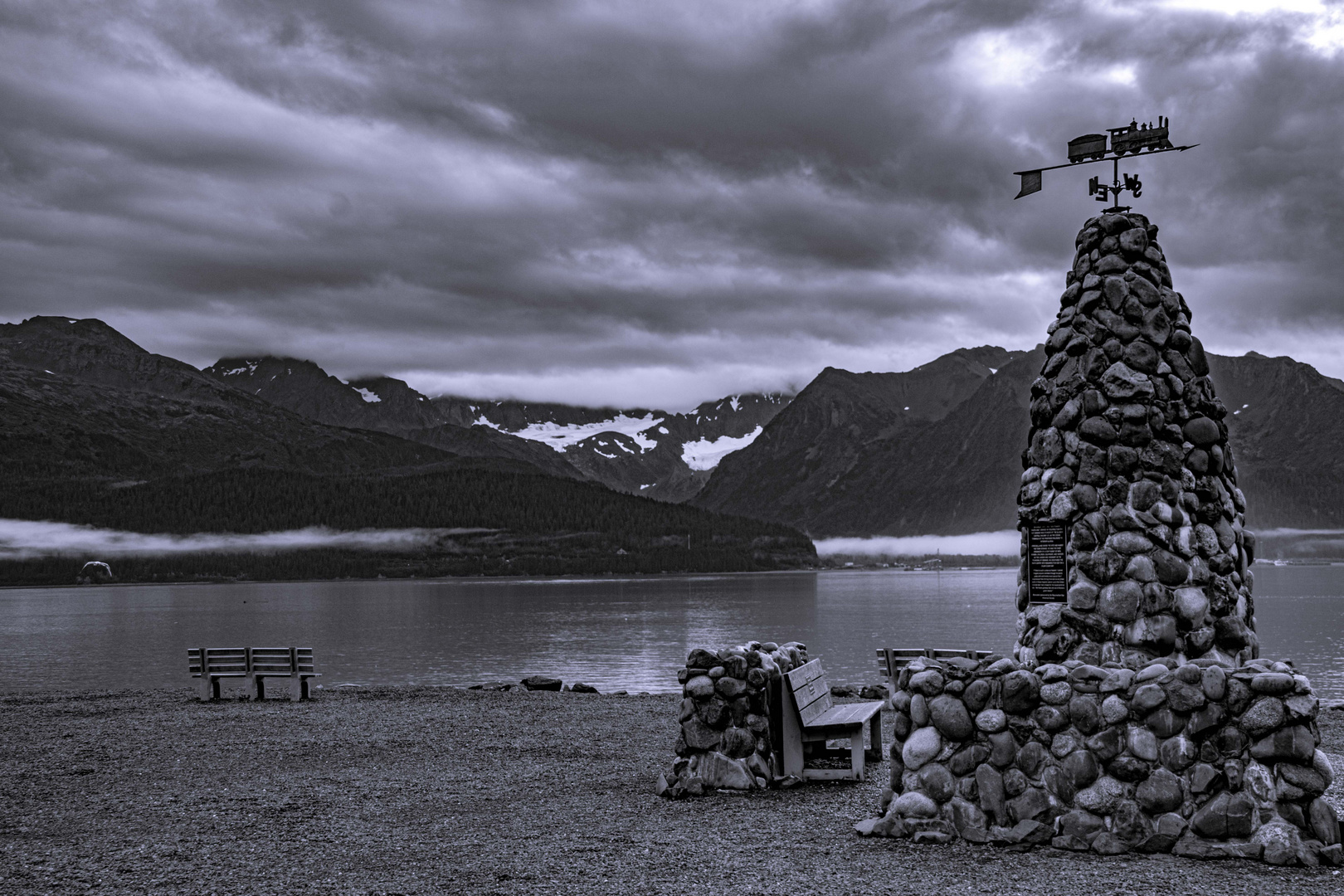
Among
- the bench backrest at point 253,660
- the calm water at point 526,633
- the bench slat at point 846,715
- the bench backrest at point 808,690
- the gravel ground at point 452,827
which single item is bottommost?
the calm water at point 526,633

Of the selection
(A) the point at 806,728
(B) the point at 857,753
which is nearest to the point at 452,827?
(A) the point at 806,728

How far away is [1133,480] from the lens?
1185cm

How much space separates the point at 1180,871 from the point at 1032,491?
438 centimetres

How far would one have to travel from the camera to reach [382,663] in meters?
55.1

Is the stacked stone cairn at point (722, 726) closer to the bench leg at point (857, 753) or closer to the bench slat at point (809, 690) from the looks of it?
the bench slat at point (809, 690)

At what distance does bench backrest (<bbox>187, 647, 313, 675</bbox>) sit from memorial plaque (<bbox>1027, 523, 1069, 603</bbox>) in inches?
686

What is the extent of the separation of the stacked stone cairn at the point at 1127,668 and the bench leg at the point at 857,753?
253cm

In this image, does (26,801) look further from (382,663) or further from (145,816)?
(382,663)

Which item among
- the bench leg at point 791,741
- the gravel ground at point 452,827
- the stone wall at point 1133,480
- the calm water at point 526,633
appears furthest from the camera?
the calm water at point 526,633

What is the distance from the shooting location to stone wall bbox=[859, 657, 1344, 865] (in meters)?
9.56

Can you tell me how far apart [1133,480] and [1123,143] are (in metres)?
3.73

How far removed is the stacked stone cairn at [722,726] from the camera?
43.7 ft

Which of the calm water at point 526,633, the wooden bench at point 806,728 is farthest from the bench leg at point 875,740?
the calm water at point 526,633

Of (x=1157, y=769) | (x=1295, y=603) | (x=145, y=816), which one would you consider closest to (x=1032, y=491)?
(x=1157, y=769)
